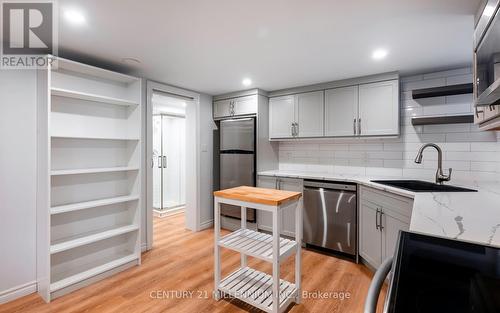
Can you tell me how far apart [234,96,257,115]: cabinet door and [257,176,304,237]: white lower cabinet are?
1.02 m

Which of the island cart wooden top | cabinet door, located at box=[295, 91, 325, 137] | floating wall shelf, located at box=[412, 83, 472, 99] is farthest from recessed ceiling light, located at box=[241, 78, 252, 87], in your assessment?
floating wall shelf, located at box=[412, 83, 472, 99]

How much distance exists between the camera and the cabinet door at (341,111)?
3.16 m

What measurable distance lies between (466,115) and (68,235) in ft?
13.9

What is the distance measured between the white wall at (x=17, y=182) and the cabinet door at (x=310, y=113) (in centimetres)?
302

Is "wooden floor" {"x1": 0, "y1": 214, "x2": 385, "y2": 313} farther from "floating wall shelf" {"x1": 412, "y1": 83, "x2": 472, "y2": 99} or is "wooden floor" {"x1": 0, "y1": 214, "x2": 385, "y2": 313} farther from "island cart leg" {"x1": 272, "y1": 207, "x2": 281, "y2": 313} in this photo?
"floating wall shelf" {"x1": 412, "y1": 83, "x2": 472, "y2": 99}

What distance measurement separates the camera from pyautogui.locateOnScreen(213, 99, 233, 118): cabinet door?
157 inches

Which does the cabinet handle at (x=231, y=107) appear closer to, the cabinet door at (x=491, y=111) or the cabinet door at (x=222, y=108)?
the cabinet door at (x=222, y=108)


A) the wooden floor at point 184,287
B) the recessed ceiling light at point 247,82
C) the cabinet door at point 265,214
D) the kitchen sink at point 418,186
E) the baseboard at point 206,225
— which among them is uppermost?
the recessed ceiling light at point 247,82

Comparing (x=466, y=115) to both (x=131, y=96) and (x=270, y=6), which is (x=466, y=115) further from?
(x=131, y=96)

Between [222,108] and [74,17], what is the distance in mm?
2476

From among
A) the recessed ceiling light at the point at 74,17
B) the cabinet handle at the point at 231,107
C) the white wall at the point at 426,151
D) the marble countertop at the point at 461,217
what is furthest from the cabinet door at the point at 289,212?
the recessed ceiling light at the point at 74,17

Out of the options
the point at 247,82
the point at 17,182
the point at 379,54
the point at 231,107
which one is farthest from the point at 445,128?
the point at 17,182

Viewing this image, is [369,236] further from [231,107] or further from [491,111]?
[231,107]

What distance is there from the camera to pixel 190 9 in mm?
1636
